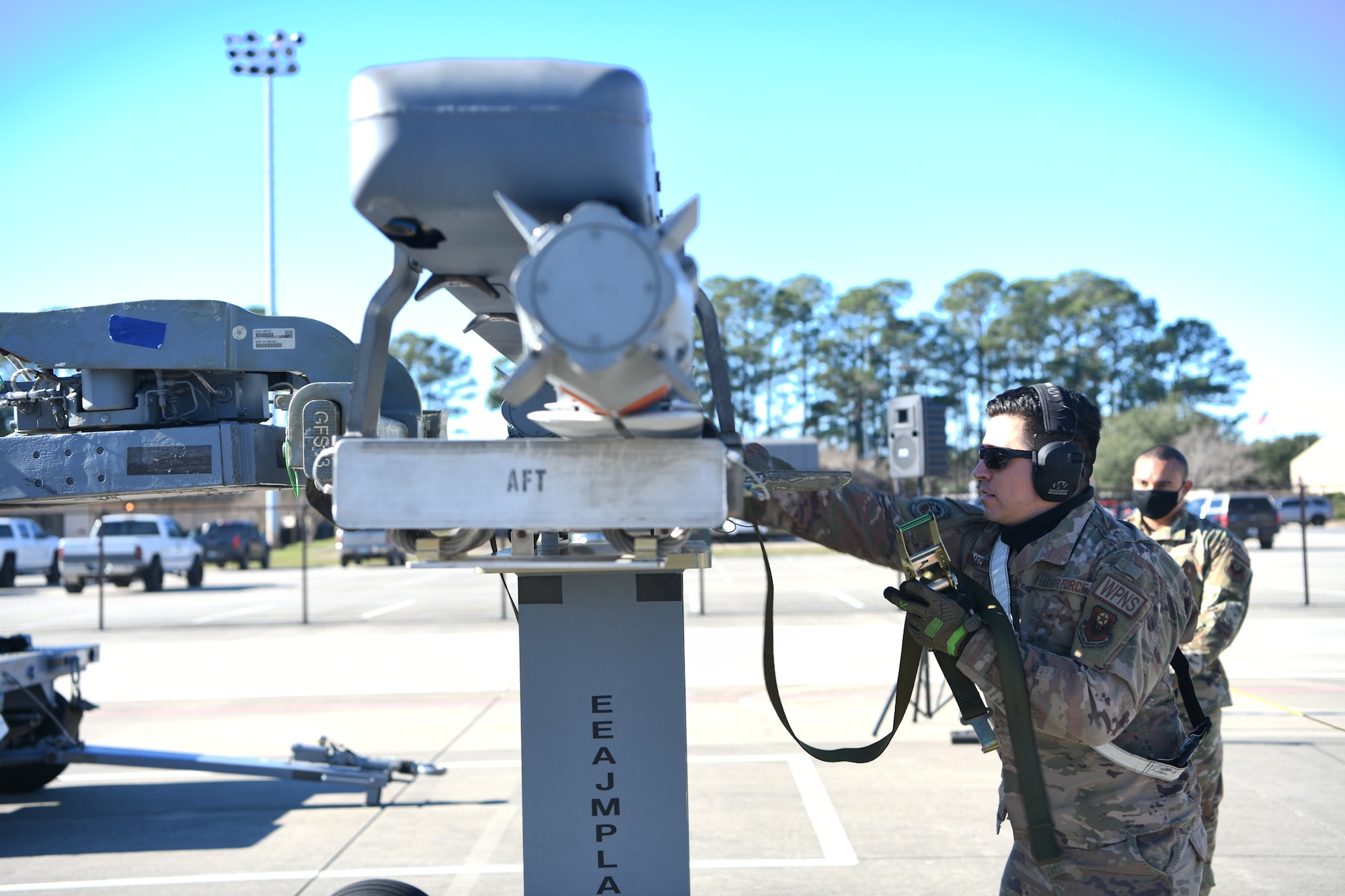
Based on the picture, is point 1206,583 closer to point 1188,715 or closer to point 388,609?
point 1188,715

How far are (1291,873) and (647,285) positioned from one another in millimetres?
4896

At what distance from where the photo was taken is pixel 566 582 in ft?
8.45

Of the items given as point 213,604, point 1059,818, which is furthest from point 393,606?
point 1059,818

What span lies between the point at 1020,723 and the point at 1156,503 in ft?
9.61

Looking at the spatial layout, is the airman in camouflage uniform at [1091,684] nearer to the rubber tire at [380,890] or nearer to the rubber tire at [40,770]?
the rubber tire at [380,890]

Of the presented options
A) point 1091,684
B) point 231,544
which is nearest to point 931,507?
point 1091,684

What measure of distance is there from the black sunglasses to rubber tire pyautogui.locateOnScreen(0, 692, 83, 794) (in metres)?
6.05

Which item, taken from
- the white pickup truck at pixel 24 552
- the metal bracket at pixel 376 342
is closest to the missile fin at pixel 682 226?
the metal bracket at pixel 376 342

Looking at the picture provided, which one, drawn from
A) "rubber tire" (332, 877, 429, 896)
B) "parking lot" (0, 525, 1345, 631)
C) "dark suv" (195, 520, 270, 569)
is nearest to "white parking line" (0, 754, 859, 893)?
"rubber tire" (332, 877, 429, 896)

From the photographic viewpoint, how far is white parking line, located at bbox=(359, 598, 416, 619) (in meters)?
16.8

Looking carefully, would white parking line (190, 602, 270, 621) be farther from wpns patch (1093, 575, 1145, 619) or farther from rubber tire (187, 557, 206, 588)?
wpns patch (1093, 575, 1145, 619)

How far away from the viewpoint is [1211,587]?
446 centimetres

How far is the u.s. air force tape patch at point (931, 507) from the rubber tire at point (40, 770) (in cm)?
580

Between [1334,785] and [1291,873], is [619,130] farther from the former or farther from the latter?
[1334,785]
